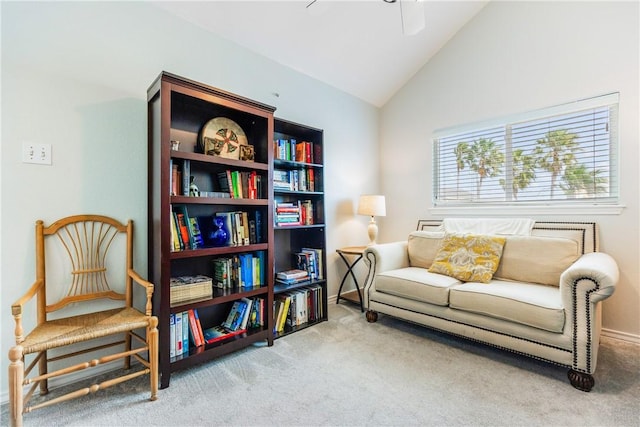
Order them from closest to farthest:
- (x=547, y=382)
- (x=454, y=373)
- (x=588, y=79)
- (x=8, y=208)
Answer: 1. (x=8, y=208)
2. (x=547, y=382)
3. (x=454, y=373)
4. (x=588, y=79)

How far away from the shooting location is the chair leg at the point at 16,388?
48.2 inches

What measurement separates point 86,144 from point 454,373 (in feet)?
8.63

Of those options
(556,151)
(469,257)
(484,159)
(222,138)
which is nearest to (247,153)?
(222,138)

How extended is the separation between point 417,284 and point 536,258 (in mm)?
915

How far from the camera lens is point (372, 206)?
3160 millimetres

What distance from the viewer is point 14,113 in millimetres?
1568

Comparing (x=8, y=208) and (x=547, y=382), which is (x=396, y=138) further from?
(x=8, y=208)

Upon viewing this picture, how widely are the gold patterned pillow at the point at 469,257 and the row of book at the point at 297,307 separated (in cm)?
104

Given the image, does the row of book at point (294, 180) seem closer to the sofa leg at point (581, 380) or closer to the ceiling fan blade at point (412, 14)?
the ceiling fan blade at point (412, 14)

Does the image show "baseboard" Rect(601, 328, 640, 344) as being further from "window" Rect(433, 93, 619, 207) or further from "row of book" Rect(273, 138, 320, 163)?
"row of book" Rect(273, 138, 320, 163)

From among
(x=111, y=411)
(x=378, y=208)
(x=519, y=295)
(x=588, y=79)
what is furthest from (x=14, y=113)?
(x=588, y=79)

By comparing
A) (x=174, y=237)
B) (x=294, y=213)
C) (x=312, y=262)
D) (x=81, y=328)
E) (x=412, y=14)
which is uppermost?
(x=412, y=14)

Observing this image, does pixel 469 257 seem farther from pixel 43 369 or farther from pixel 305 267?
pixel 43 369

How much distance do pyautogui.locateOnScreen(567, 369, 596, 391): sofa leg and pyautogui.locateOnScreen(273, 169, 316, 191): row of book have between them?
2.19 metres
